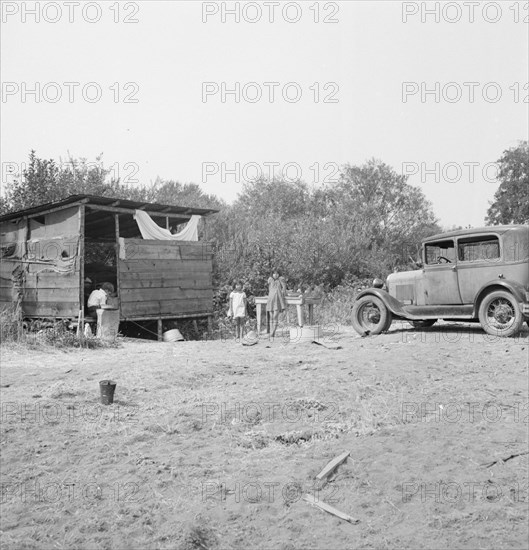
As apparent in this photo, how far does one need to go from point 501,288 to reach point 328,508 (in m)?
7.53

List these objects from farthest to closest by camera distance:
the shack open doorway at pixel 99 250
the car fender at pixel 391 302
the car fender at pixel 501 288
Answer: the shack open doorway at pixel 99 250 → the car fender at pixel 391 302 → the car fender at pixel 501 288

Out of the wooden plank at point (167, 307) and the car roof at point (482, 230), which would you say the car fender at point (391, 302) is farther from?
the wooden plank at point (167, 307)

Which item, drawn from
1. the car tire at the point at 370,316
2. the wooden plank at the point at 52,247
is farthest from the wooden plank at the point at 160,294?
the car tire at the point at 370,316

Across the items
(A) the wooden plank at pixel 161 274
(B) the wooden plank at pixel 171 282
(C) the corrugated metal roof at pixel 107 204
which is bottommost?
(B) the wooden plank at pixel 171 282

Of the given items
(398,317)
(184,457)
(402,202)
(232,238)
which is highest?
(402,202)

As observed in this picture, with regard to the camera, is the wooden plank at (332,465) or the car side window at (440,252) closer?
the wooden plank at (332,465)

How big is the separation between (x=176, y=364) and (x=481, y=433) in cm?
476

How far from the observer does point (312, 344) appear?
474 inches

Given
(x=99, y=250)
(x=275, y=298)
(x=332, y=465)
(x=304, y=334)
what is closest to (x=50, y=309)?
(x=99, y=250)

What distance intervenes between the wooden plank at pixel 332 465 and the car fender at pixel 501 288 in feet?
20.6

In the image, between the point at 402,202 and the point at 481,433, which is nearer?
the point at 481,433

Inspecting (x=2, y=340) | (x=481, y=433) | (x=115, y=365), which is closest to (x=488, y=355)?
(x=481, y=433)

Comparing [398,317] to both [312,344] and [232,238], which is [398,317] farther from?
[232,238]

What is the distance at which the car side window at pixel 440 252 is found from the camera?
40.1 ft
